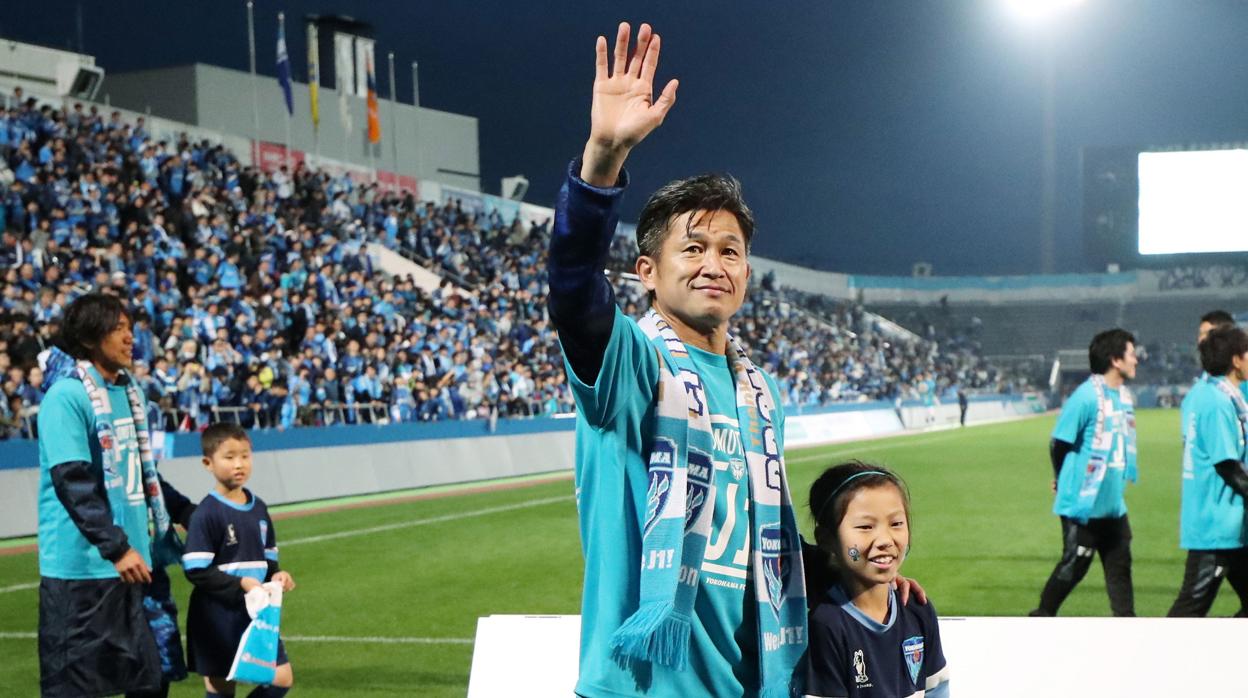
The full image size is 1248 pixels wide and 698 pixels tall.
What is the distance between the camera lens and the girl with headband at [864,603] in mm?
3221

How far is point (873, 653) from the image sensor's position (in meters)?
3.26

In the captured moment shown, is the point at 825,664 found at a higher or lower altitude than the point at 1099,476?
higher

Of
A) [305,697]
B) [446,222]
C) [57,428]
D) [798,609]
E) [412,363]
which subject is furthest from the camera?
[446,222]

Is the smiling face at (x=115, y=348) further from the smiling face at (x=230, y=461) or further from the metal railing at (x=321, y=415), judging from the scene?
the metal railing at (x=321, y=415)

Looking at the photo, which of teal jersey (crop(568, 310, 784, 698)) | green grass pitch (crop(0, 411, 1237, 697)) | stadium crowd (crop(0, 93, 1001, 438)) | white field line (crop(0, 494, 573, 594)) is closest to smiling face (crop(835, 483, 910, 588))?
teal jersey (crop(568, 310, 784, 698))

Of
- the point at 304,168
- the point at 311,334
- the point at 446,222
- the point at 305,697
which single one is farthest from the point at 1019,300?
the point at 305,697

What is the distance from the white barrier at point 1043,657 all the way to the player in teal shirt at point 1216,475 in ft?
9.76

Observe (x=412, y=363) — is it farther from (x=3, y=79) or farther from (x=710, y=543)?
(x=710, y=543)

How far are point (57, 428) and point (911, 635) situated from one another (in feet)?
11.9

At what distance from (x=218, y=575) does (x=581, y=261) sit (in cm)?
380

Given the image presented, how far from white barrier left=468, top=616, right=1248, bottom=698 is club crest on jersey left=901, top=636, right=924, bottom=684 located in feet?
4.53

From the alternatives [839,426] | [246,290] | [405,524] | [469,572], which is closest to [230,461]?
[469,572]

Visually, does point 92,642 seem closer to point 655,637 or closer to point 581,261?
point 655,637

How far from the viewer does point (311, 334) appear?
2244 cm
